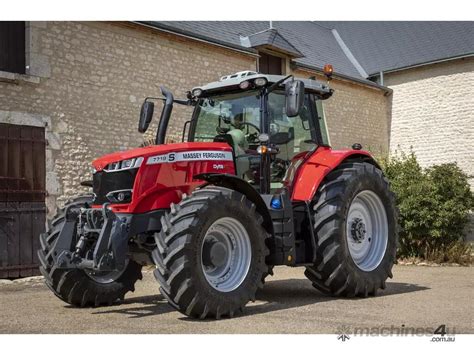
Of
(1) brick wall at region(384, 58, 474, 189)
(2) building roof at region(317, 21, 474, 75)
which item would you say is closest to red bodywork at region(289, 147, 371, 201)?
(2) building roof at region(317, 21, 474, 75)

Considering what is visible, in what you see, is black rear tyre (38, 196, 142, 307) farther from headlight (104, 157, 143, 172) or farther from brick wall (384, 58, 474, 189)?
brick wall (384, 58, 474, 189)

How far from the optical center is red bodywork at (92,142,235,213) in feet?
17.8

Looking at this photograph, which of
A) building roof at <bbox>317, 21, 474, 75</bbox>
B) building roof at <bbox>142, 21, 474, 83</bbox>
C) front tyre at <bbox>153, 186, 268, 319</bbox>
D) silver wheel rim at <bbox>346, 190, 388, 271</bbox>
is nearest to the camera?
front tyre at <bbox>153, 186, 268, 319</bbox>

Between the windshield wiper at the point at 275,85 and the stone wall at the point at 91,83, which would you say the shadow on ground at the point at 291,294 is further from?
the stone wall at the point at 91,83

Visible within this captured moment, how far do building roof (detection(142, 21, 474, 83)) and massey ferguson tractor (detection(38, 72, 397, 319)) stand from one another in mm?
6953

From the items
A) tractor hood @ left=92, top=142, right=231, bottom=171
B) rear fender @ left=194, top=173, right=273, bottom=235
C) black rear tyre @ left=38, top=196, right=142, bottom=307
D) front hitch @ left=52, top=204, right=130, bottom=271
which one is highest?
tractor hood @ left=92, top=142, right=231, bottom=171

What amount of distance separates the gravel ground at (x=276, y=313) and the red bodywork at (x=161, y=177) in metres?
0.92

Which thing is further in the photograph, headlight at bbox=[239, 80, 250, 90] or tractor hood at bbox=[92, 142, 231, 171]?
headlight at bbox=[239, 80, 250, 90]

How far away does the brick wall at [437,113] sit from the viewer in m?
16.5

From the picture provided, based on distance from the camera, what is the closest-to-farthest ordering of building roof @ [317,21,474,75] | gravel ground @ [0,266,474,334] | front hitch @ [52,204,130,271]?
1. gravel ground @ [0,266,474,334]
2. front hitch @ [52,204,130,271]
3. building roof @ [317,21,474,75]

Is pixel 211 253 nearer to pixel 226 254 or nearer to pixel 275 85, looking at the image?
pixel 226 254

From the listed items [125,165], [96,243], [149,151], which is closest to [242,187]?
[149,151]

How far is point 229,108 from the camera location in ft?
21.5

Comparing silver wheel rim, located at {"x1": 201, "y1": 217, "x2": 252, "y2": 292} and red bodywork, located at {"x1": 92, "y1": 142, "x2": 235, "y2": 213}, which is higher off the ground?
red bodywork, located at {"x1": 92, "y1": 142, "x2": 235, "y2": 213}
